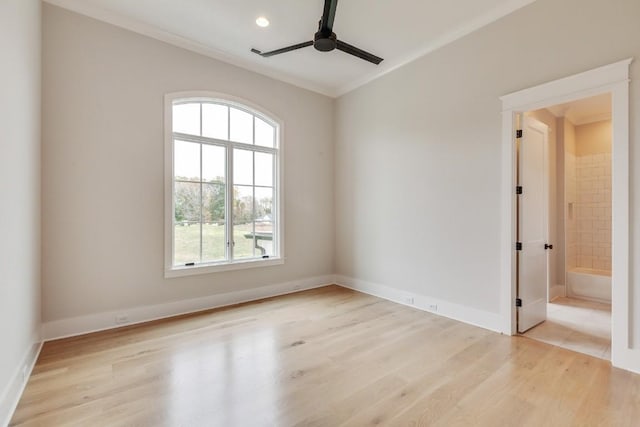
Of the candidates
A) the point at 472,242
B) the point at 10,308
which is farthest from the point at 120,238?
the point at 472,242

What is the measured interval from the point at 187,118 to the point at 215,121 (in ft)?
1.21

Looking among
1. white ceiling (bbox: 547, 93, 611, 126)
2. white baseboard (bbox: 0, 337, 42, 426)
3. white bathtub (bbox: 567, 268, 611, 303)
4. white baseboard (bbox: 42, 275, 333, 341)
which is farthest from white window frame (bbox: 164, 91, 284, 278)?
white bathtub (bbox: 567, 268, 611, 303)

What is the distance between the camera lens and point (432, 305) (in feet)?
12.4

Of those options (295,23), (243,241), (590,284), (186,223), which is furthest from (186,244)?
(590,284)

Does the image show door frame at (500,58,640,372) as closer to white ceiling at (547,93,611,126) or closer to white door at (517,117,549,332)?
white door at (517,117,549,332)

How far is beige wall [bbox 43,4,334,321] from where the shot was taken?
9.79ft

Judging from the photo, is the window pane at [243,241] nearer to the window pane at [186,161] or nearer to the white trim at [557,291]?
A: the window pane at [186,161]

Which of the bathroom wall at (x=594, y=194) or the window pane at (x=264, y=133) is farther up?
the window pane at (x=264, y=133)

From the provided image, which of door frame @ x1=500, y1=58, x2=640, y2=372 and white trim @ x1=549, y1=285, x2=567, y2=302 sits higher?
door frame @ x1=500, y1=58, x2=640, y2=372

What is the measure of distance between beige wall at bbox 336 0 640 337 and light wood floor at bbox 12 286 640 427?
78cm

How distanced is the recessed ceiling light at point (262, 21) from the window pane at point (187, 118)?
4.31ft

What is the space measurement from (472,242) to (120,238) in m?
3.98

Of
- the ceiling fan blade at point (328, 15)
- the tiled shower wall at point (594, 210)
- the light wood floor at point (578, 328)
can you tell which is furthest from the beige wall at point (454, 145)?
the tiled shower wall at point (594, 210)

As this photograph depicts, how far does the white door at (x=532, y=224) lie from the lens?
10.3 ft
